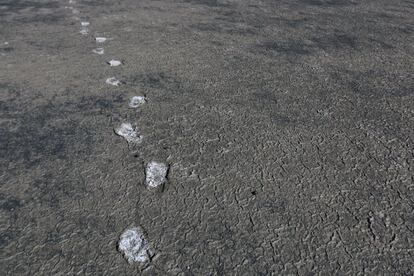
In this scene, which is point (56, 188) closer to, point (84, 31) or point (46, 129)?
point (46, 129)

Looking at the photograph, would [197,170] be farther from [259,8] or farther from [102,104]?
[259,8]

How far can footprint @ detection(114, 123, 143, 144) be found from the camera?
227 centimetres

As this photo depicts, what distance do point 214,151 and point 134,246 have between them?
2.47 ft

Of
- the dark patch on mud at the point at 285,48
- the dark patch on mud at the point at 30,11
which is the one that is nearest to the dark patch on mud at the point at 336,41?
the dark patch on mud at the point at 285,48

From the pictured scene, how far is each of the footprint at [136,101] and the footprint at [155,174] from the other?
2.21ft

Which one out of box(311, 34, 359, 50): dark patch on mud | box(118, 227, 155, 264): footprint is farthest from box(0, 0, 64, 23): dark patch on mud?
box(118, 227, 155, 264): footprint

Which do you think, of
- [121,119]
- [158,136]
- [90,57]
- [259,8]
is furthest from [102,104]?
[259,8]

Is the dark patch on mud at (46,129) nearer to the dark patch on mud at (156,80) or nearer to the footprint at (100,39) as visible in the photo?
the dark patch on mud at (156,80)

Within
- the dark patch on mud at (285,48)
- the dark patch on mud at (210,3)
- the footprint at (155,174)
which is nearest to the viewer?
the footprint at (155,174)

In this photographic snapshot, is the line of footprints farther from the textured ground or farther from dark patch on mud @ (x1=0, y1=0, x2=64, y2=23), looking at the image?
dark patch on mud @ (x1=0, y1=0, x2=64, y2=23)

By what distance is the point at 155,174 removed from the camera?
1999mm

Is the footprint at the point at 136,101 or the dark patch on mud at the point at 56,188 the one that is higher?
the footprint at the point at 136,101

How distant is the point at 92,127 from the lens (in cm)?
239

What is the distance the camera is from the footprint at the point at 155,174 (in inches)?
76.2
